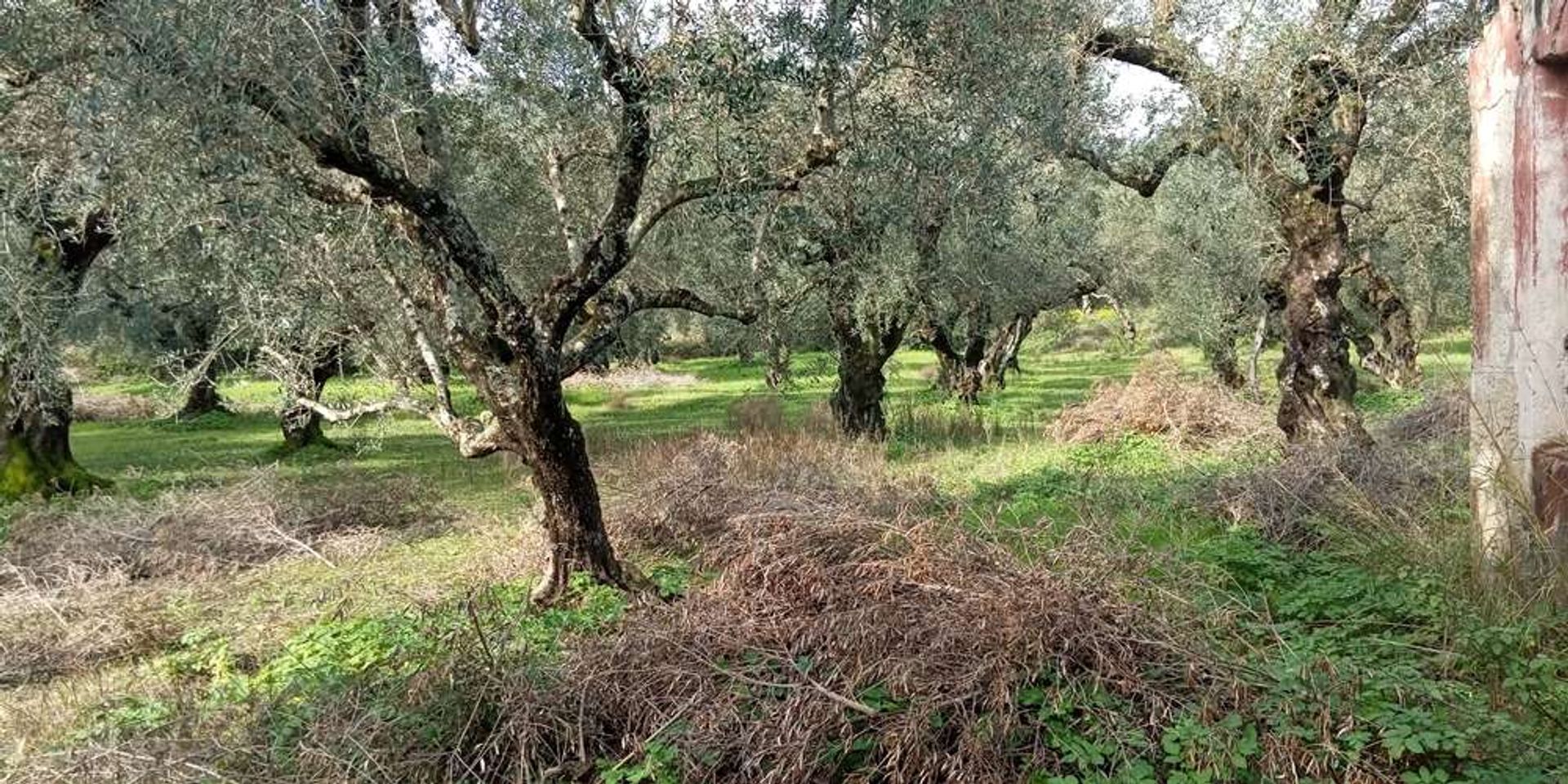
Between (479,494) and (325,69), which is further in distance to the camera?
(479,494)

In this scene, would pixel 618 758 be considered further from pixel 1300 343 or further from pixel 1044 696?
pixel 1300 343

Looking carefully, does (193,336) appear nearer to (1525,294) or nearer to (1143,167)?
(1143,167)

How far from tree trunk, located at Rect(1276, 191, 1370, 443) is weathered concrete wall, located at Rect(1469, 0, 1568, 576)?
5.50 metres

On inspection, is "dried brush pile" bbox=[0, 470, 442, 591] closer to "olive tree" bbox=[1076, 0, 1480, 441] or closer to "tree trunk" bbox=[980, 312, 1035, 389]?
"olive tree" bbox=[1076, 0, 1480, 441]

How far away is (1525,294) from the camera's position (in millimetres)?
5754

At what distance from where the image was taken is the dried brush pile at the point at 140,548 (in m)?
7.08

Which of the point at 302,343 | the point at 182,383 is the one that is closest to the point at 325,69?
the point at 302,343

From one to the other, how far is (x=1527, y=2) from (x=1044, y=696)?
4.78 metres

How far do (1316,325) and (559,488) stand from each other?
27.5 feet

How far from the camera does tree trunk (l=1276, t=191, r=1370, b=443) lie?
11234 mm

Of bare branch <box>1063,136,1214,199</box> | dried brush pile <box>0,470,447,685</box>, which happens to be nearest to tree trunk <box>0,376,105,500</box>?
dried brush pile <box>0,470,447,685</box>

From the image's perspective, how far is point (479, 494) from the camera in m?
12.9

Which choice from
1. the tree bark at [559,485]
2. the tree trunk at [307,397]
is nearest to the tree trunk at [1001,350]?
the tree trunk at [307,397]

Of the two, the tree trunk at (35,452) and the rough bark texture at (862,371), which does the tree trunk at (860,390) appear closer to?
the rough bark texture at (862,371)
